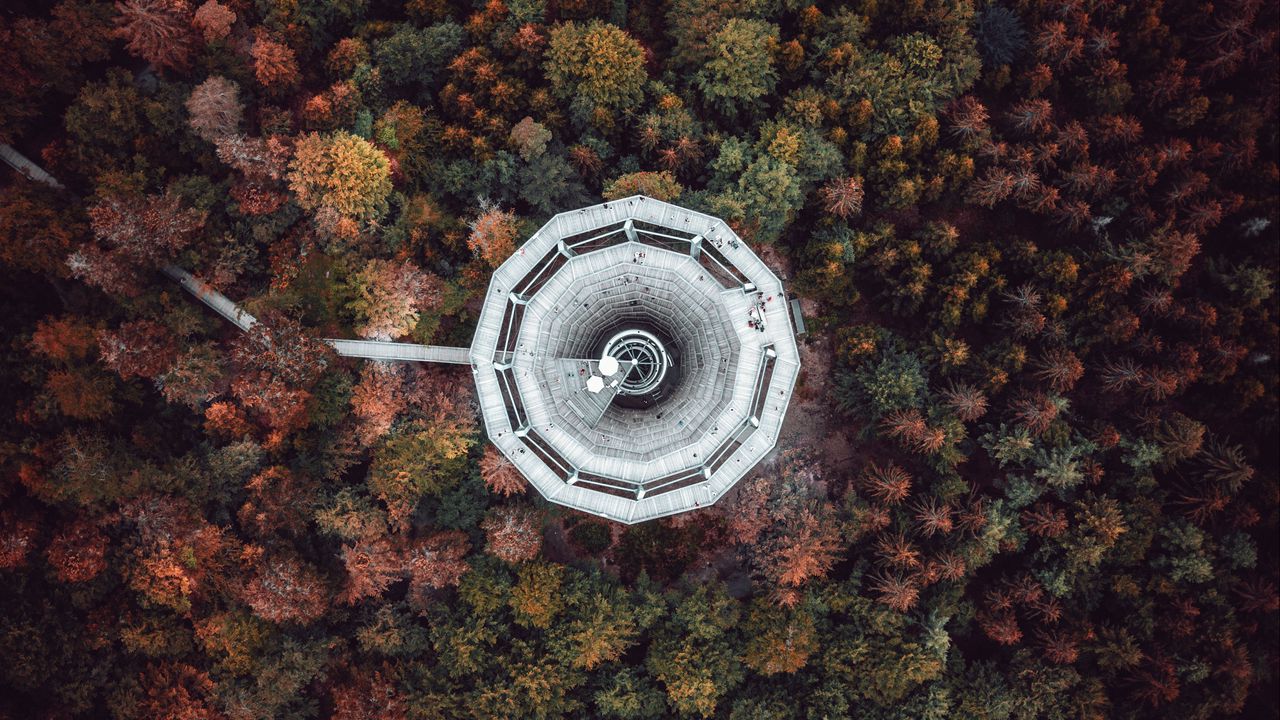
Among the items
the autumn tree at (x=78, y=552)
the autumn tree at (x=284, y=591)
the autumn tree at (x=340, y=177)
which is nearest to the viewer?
the autumn tree at (x=78, y=552)

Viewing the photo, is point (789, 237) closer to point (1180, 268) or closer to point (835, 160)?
point (835, 160)

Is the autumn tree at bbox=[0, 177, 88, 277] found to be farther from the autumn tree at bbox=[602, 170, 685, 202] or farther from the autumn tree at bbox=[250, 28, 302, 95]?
the autumn tree at bbox=[602, 170, 685, 202]

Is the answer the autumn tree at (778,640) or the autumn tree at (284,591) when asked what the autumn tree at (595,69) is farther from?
the autumn tree at (284,591)

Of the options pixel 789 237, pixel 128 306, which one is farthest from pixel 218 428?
pixel 789 237

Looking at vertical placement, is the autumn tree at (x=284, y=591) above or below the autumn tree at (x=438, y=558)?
below

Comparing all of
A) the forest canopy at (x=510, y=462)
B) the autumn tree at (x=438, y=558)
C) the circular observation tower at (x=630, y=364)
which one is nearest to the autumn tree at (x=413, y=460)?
the forest canopy at (x=510, y=462)

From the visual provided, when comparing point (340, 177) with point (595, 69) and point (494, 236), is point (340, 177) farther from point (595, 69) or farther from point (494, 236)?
point (595, 69)

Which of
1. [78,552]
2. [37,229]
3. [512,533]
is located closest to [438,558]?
[512,533]
